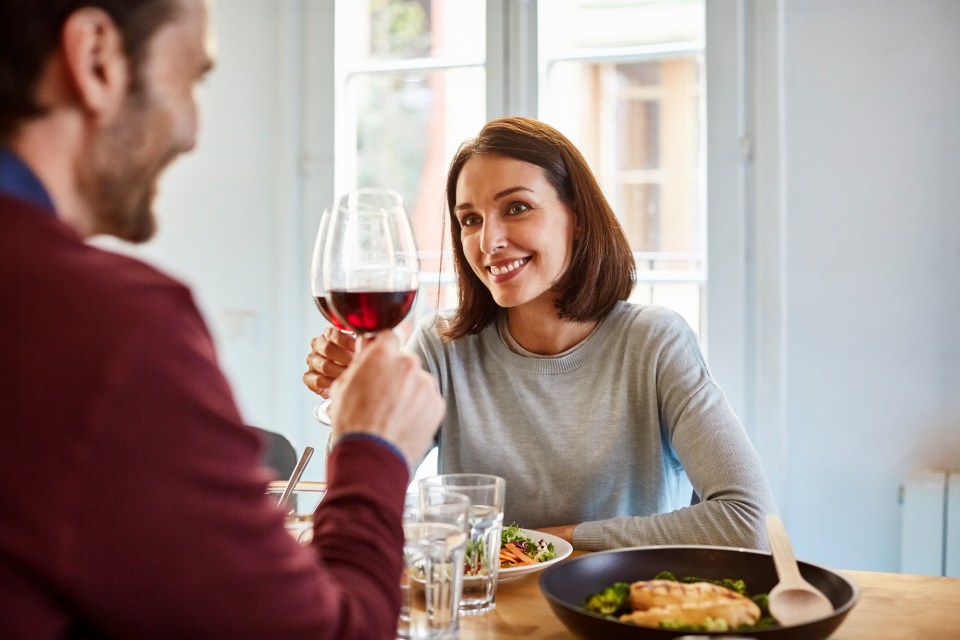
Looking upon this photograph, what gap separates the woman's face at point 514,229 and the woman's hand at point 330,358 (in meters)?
0.49

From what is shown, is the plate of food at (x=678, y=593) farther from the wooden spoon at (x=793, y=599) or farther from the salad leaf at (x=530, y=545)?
the salad leaf at (x=530, y=545)

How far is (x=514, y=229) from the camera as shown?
6.51ft

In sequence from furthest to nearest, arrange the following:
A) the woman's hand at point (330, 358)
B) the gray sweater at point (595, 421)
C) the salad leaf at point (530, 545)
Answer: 1. the gray sweater at point (595, 421)
2. the woman's hand at point (330, 358)
3. the salad leaf at point (530, 545)

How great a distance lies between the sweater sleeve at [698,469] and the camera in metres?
1.55

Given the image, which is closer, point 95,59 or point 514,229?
point 95,59

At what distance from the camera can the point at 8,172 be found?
0.71 meters

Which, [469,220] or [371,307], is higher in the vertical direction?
[469,220]

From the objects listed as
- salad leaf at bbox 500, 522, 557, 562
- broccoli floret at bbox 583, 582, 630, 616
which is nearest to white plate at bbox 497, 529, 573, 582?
salad leaf at bbox 500, 522, 557, 562

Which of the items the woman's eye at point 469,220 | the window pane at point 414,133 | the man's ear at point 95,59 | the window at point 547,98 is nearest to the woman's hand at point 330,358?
the woman's eye at point 469,220

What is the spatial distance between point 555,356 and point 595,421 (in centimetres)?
16

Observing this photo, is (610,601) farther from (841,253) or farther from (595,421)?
(841,253)

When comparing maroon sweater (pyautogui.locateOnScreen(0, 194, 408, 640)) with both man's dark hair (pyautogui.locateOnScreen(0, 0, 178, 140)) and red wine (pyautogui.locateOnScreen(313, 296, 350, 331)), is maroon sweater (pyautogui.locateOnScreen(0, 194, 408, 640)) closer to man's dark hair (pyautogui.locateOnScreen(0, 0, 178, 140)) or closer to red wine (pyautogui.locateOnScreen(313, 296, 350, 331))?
man's dark hair (pyautogui.locateOnScreen(0, 0, 178, 140))

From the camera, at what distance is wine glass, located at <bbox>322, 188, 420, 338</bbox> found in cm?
107

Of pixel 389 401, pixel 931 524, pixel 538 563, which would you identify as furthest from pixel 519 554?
pixel 931 524
